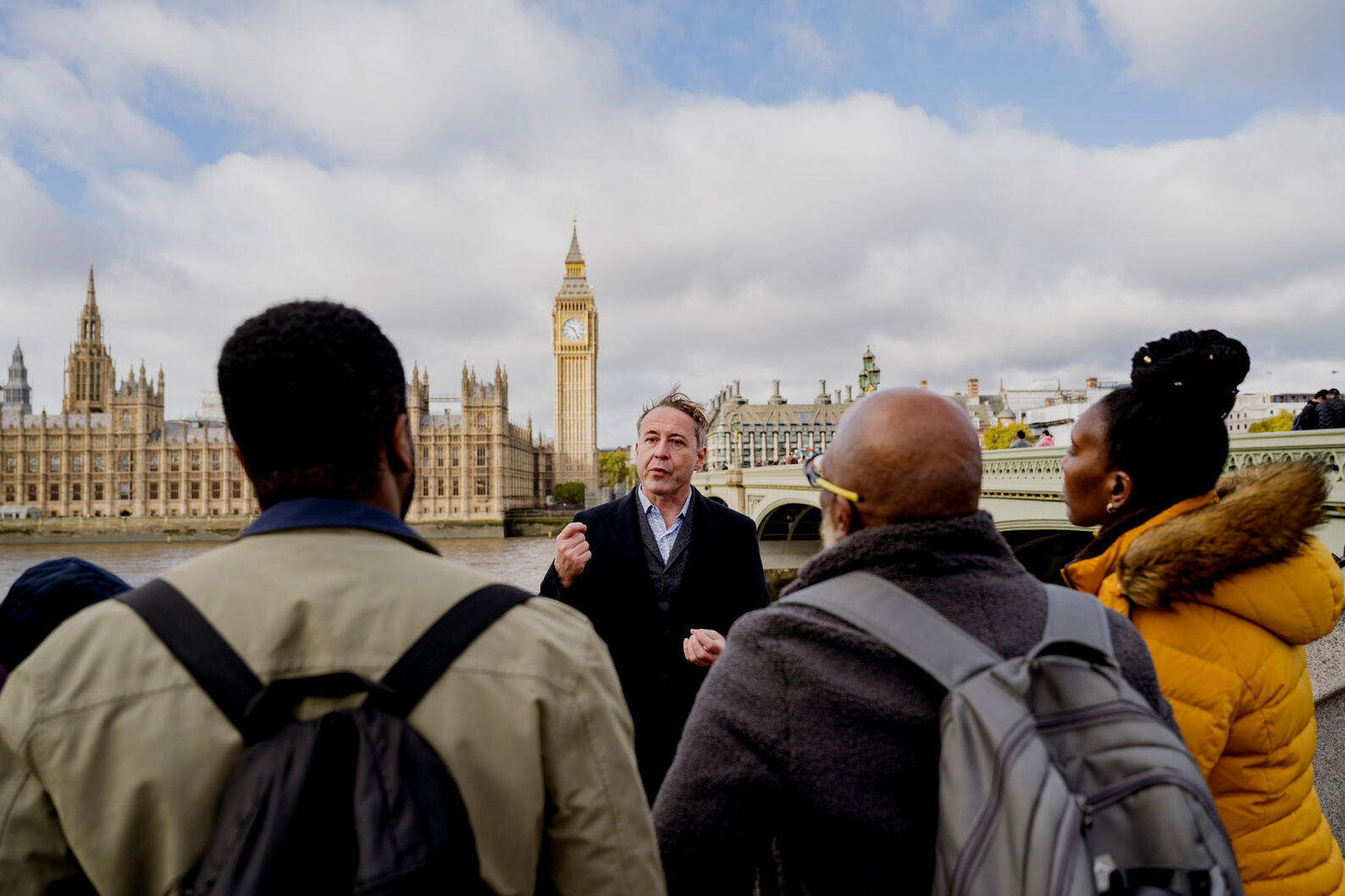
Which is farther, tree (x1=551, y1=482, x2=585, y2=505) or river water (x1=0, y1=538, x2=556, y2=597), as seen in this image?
tree (x1=551, y1=482, x2=585, y2=505)

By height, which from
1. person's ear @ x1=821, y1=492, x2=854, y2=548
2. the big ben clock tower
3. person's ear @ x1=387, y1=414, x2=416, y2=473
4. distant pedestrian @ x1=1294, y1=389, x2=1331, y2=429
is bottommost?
person's ear @ x1=821, y1=492, x2=854, y2=548

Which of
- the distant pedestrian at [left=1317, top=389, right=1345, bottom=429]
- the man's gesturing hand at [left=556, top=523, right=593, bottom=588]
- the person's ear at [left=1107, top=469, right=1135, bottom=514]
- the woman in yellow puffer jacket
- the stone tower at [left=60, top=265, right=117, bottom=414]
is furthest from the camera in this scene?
the stone tower at [left=60, top=265, right=117, bottom=414]

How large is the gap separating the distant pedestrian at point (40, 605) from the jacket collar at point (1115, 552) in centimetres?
212

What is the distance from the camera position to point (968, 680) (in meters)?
1.17

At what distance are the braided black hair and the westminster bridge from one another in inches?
→ 2.0

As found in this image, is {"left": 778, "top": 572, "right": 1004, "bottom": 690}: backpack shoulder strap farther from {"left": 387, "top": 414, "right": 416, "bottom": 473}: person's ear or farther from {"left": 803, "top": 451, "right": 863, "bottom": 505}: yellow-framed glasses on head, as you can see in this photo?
{"left": 387, "top": 414, "right": 416, "bottom": 473}: person's ear

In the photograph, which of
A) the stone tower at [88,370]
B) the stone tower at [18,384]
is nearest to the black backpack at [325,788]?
the stone tower at [88,370]

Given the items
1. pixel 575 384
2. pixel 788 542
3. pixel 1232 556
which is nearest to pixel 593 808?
pixel 1232 556

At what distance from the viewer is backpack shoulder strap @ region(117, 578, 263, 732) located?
104 cm

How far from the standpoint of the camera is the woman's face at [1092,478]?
6.89 ft

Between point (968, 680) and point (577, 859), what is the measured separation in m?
0.63

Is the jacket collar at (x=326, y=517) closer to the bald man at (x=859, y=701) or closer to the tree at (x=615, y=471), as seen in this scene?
the bald man at (x=859, y=701)

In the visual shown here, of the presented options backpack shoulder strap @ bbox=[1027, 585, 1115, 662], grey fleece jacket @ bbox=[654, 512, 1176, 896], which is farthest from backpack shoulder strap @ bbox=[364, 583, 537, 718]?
backpack shoulder strap @ bbox=[1027, 585, 1115, 662]

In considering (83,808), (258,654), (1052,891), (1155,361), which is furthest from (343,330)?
(1155,361)
